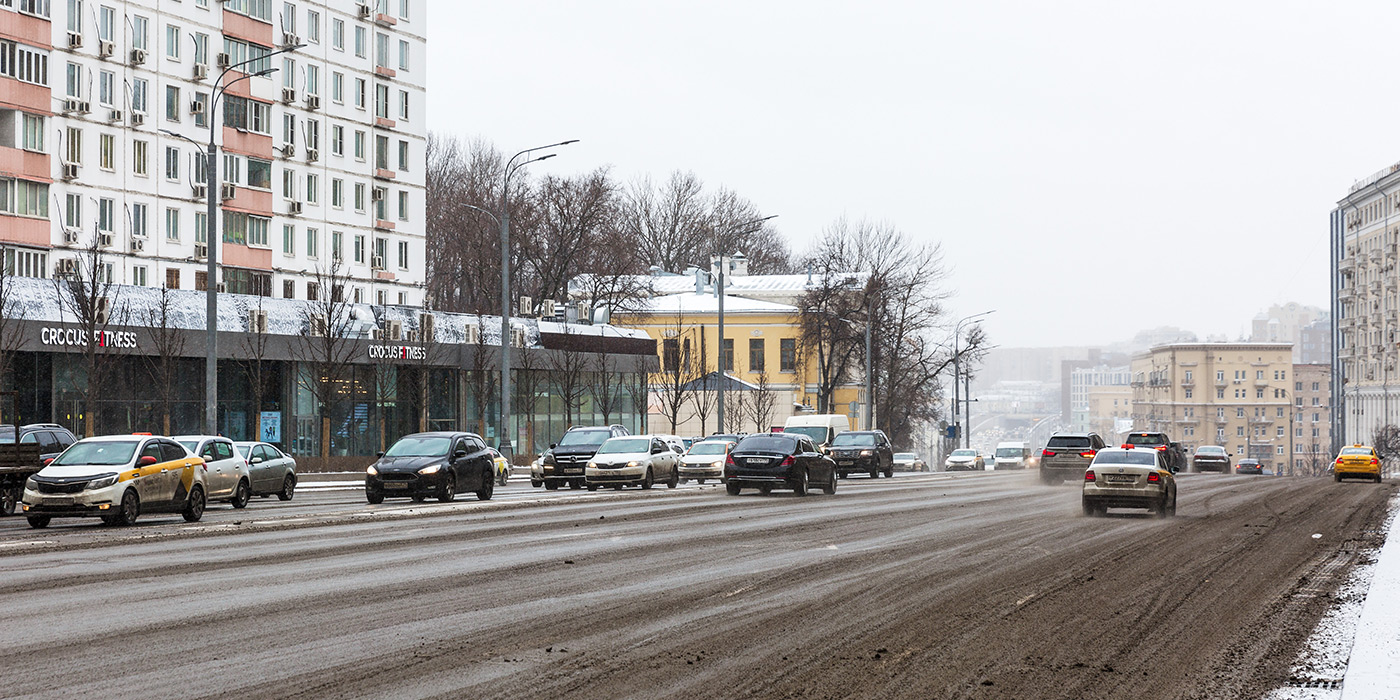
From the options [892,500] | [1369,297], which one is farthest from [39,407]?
[1369,297]

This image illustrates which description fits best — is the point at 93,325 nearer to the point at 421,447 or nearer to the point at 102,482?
the point at 421,447

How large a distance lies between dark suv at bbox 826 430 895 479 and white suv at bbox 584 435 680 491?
13.3m

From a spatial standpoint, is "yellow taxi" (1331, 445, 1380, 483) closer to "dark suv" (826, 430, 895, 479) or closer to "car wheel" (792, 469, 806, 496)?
"dark suv" (826, 430, 895, 479)

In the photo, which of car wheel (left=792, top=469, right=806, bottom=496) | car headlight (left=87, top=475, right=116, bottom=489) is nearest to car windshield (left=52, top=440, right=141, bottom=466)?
car headlight (left=87, top=475, right=116, bottom=489)

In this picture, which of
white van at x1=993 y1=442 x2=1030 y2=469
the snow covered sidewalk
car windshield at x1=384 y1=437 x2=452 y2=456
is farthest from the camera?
white van at x1=993 y1=442 x2=1030 y2=469

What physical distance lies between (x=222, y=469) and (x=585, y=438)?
15.8 m

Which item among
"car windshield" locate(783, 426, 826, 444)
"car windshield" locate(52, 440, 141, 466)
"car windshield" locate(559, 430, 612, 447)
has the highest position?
"car windshield" locate(52, 440, 141, 466)

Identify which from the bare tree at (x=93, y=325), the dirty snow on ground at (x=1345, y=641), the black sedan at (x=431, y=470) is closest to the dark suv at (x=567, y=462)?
the black sedan at (x=431, y=470)

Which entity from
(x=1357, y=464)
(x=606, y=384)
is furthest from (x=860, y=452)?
(x=1357, y=464)

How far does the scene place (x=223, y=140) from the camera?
225ft

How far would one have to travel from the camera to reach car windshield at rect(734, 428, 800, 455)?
120ft

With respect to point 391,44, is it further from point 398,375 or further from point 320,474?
point 320,474

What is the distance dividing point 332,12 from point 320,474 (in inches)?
1335

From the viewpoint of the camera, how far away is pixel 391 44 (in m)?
80.3
